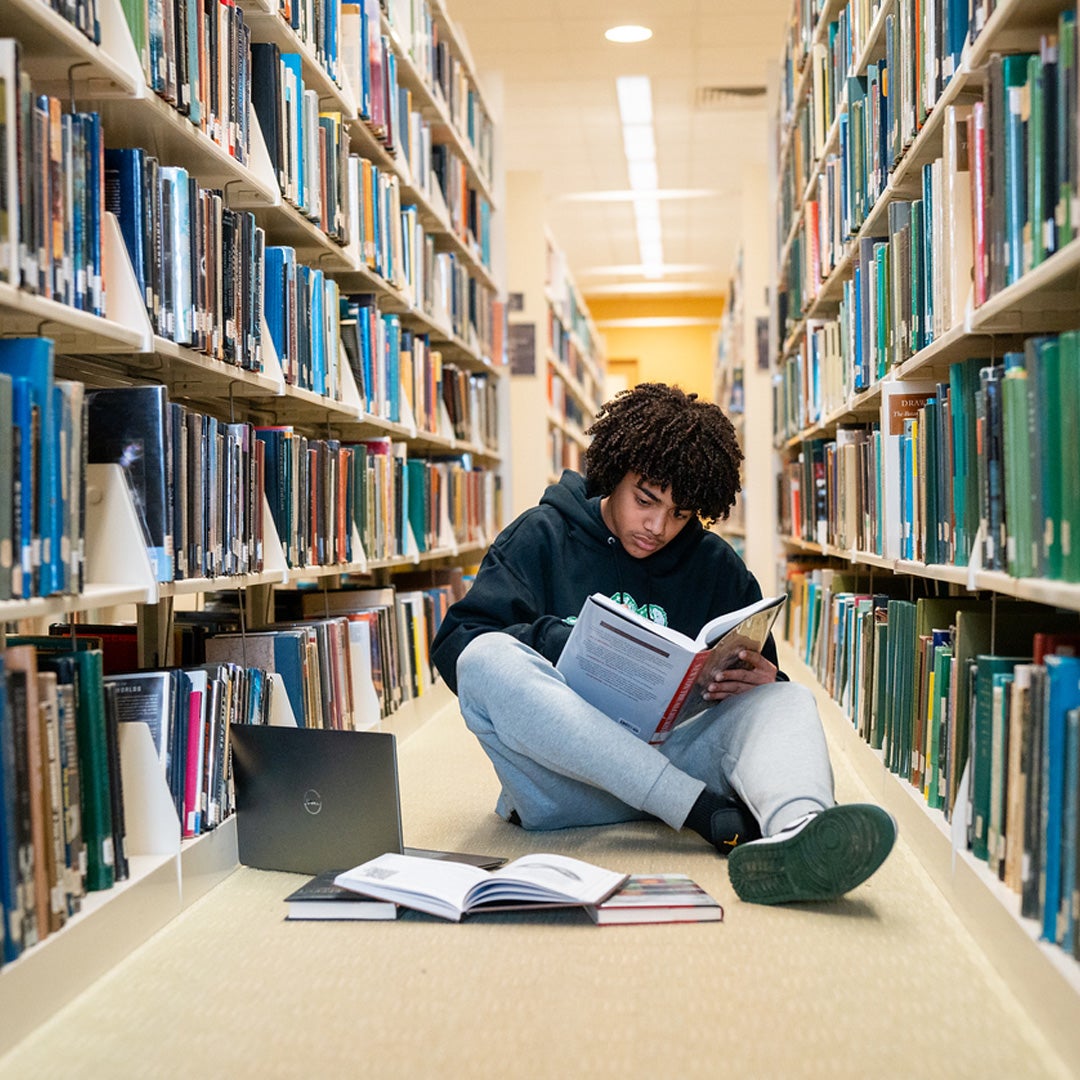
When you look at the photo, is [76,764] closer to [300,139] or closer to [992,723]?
[992,723]

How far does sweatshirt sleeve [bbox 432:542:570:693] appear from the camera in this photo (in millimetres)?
2156

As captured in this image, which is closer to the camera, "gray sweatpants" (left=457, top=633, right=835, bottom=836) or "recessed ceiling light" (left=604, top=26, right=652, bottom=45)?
"gray sweatpants" (left=457, top=633, right=835, bottom=836)

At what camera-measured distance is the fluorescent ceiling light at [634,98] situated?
6484 mm

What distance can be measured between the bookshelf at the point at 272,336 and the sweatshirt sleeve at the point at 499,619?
0.37m

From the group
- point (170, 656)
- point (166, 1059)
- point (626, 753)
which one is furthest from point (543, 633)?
point (166, 1059)

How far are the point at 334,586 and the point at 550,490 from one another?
5.16 feet

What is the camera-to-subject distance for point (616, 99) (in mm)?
6785

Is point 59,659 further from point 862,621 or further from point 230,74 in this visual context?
point 862,621

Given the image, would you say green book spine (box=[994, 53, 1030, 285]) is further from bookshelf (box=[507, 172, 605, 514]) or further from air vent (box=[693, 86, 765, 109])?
air vent (box=[693, 86, 765, 109])

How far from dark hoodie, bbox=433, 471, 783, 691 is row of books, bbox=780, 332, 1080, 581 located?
1.15 feet

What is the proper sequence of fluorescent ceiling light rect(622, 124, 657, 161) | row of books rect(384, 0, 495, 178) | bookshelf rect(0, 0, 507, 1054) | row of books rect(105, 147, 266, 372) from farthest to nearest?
1. fluorescent ceiling light rect(622, 124, 657, 161)
2. row of books rect(384, 0, 495, 178)
3. row of books rect(105, 147, 266, 372)
4. bookshelf rect(0, 0, 507, 1054)

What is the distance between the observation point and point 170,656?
7.47 feet

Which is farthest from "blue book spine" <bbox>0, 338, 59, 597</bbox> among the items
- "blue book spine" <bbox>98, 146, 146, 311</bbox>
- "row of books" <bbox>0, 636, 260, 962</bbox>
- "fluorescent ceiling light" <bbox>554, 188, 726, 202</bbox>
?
"fluorescent ceiling light" <bbox>554, 188, 726, 202</bbox>

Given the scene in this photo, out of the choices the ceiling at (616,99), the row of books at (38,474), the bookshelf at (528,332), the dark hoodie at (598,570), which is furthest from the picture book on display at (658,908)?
the bookshelf at (528,332)
